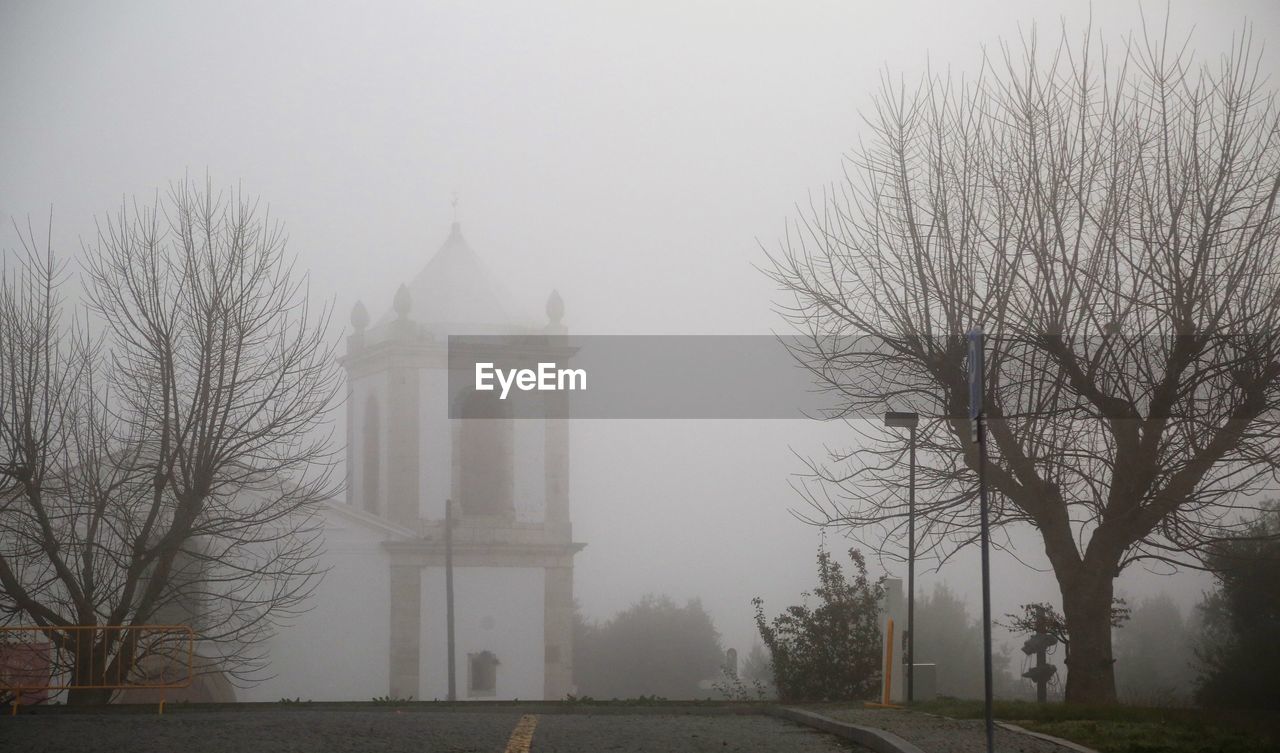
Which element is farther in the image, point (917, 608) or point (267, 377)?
point (917, 608)

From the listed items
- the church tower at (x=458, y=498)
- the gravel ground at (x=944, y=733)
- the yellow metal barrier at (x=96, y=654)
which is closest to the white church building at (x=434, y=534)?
the church tower at (x=458, y=498)

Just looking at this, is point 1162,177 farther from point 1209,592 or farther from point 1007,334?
point 1209,592

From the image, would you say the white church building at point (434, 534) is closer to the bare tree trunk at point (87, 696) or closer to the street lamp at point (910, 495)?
the bare tree trunk at point (87, 696)

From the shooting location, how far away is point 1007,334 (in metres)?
15.2

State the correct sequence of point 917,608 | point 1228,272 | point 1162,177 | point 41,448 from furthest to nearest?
1. point 917,608
2. point 41,448
3. point 1162,177
4. point 1228,272

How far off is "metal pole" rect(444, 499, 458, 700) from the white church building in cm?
14

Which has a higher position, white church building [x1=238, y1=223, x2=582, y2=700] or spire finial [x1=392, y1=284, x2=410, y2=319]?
spire finial [x1=392, y1=284, x2=410, y2=319]

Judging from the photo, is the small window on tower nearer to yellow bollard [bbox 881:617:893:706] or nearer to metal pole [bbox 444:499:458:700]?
metal pole [bbox 444:499:458:700]

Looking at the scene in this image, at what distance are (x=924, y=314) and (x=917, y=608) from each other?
883cm

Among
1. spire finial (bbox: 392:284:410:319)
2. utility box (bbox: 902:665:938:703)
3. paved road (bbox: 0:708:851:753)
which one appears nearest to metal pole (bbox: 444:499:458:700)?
spire finial (bbox: 392:284:410:319)

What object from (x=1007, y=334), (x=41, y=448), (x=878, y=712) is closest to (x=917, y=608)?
(x=1007, y=334)

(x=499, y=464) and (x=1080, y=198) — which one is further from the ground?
(x=1080, y=198)

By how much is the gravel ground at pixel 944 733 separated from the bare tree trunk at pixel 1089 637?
4251mm

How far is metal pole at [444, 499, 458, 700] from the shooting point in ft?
107
